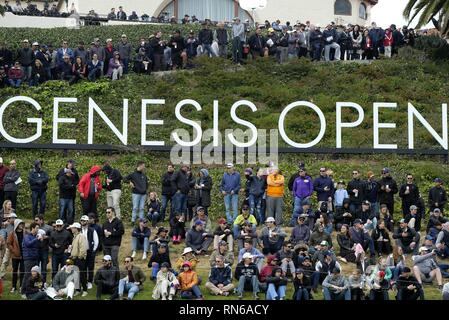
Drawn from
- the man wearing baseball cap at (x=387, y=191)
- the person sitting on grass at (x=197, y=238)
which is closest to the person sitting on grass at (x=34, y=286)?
the person sitting on grass at (x=197, y=238)

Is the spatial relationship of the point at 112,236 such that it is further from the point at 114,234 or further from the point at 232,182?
the point at 232,182

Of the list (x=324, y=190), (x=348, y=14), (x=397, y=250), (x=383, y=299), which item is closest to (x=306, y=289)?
(x=383, y=299)

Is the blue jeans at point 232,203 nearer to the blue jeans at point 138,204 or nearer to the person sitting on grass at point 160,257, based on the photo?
the blue jeans at point 138,204

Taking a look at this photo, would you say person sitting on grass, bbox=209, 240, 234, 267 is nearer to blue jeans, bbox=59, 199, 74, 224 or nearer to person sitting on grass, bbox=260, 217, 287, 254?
person sitting on grass, bbox=260, 217, 287, 254

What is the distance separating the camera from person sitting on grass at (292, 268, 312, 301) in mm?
22438

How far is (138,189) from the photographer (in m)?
27.6

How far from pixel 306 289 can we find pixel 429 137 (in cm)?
1370

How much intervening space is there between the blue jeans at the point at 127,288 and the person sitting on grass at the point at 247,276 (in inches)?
85.2

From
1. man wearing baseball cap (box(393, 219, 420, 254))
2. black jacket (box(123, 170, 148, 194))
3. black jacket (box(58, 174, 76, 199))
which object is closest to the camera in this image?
man wearing baseball cap (box(393, 219, 420, 254))

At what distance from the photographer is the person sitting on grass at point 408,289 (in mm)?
22406

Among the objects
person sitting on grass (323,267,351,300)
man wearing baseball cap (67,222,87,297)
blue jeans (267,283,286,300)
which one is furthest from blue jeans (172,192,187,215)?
person sitting on grass (323,267,351,300)

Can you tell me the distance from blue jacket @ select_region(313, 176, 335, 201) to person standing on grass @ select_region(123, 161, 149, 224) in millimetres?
4347

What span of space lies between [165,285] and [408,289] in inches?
197

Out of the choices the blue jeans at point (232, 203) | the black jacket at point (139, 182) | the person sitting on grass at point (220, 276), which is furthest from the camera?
the blue jeans at point (232, 203)
